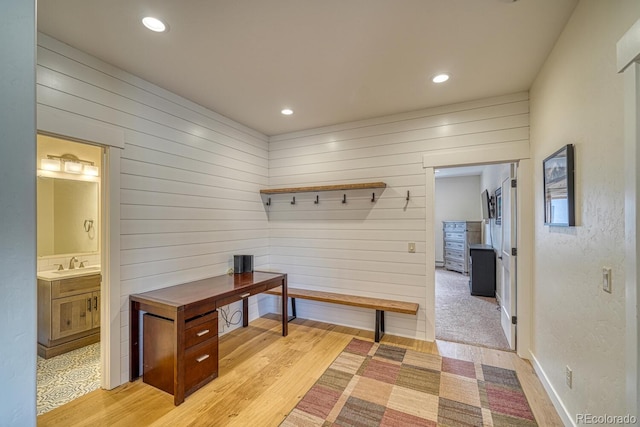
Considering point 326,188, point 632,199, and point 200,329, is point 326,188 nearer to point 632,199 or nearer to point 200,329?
point 200,329

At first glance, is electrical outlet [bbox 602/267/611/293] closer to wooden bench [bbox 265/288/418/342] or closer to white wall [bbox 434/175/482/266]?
wooden bench [bbox 265/288/418/342]

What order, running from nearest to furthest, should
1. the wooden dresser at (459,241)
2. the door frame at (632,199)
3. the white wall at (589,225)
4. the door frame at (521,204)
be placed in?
the door frame at (632,199)
the white wall at (589,225)
the door frame at (521,204)
the wooden dresser at (459,241)

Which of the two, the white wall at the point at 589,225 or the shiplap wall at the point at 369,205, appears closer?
the white wall at the point at 589,225

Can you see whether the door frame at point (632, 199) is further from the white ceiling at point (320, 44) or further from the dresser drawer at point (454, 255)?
the dresser drawer at point (454, 255)

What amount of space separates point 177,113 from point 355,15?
2.08m

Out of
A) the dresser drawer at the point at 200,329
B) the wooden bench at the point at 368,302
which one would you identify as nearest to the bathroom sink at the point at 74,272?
the dresser drawer at the point at 200,329

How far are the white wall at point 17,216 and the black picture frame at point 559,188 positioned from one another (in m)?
2.56

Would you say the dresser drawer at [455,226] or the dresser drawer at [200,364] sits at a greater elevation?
the dresser drawer at [455,226]

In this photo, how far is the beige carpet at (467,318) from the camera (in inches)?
134

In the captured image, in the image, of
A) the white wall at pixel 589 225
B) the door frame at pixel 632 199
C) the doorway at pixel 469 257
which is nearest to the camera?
the door frame at pixel 632 199

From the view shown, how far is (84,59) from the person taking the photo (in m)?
2.25

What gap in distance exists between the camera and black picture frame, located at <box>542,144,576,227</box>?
1.86 metres

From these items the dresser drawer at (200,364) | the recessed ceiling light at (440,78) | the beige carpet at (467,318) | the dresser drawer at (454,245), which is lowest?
the beige carpet at (467,318)

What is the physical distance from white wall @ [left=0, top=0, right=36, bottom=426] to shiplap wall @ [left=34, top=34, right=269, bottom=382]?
1948 mm
